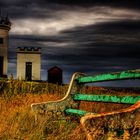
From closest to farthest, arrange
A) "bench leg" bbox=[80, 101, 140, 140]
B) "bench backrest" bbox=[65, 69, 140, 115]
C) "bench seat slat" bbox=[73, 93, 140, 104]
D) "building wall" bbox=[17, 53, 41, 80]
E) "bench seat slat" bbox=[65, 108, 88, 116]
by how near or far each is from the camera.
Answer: "bench leg" bbox=[80, 101, 140, 140] < "bench seat slat" bbox=[73, 93, 140, 104] < "bench backrest" bbox=[65, 69, 140, 115] < "bench seat slat" bbox=[65, 108, 88, 116] < "building wall" bbox=[17, 53, 41, 80]

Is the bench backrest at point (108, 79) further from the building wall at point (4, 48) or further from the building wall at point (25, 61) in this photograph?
the building wall at point (4, 48)

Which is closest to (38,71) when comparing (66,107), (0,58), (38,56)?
(38,56)

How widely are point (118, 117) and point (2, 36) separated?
4445 centimetres

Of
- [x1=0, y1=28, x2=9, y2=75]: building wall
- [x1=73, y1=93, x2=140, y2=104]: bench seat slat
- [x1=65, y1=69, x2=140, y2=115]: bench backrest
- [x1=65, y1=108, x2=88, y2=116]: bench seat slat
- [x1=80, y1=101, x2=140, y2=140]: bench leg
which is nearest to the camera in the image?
[x1=80, y1=101, x2=140, y2=140]: bench leg

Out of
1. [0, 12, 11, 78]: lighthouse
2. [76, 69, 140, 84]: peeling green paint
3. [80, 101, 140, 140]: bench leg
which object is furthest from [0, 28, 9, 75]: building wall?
[80, 101, 140, 140]: bench leg

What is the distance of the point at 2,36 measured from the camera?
46281 millimetres

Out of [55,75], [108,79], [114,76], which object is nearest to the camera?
[114,76]

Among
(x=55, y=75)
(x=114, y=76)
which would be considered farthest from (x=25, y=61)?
(x=114, y=76)

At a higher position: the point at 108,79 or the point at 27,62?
the point at 27,62

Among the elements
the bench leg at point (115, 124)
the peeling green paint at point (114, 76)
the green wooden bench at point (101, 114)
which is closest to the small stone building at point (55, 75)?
the green wooden bench at point (101, 114)

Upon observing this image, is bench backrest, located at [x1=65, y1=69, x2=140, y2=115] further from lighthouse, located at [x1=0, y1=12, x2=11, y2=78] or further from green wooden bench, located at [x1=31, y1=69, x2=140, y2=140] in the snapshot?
lighthouse, located at [x1=0, y1=12, x2=11, y2=78]

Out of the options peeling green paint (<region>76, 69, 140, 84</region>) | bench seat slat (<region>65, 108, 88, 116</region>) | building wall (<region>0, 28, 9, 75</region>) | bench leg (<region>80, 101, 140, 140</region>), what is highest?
building wall (<region>0, 28, 9, 75</region>)

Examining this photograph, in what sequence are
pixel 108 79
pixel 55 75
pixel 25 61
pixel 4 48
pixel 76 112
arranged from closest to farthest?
1. pixel 108 79
2. pixel 76 112
3. pixel 55 75
4. pixel 25 61
5. pixel 4 48

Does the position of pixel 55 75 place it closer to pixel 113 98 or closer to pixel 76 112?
pixel 76 112
